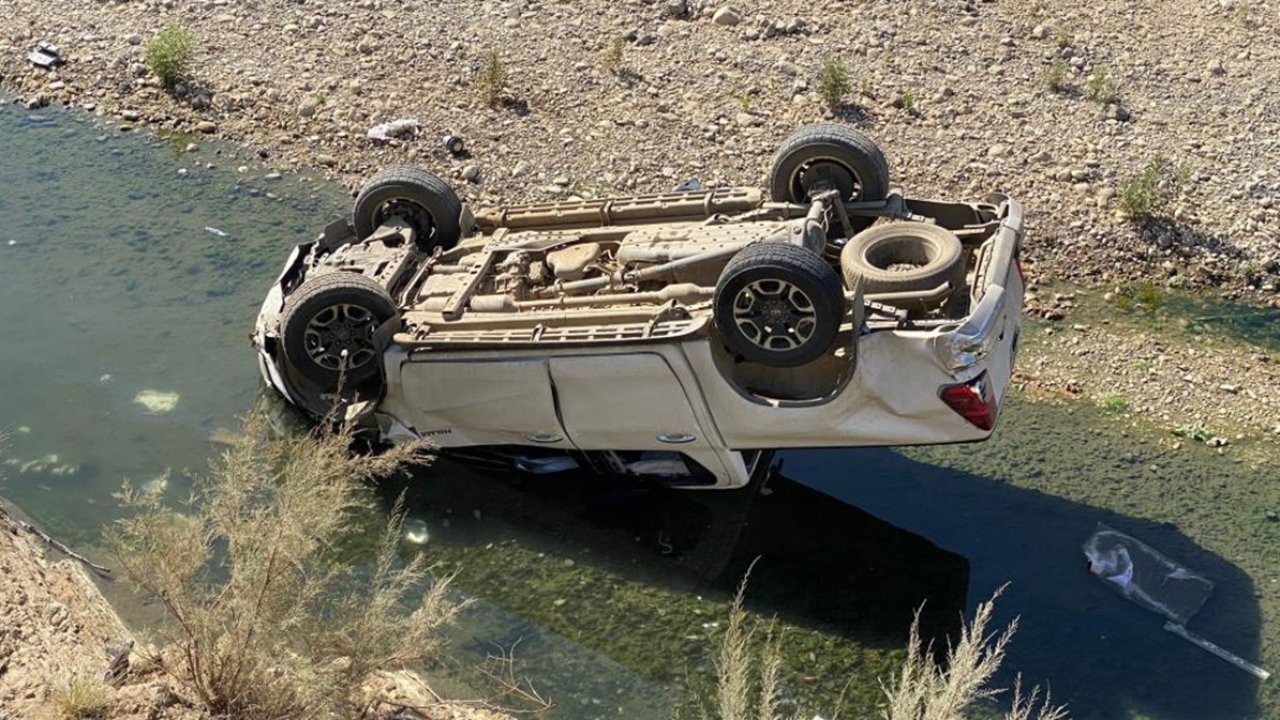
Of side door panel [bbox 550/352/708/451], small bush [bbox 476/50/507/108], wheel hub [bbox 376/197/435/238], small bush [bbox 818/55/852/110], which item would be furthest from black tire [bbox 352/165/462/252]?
small bush [bbox 818/55/852/110]

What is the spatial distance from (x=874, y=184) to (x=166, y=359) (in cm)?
541

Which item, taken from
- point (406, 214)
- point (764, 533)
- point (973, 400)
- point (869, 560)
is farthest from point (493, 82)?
point (973, 400)

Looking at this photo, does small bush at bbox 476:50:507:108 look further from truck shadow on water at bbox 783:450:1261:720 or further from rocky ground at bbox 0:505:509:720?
rocky ground at bbox 0:505:509:720

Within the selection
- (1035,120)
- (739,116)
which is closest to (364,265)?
(739,116)

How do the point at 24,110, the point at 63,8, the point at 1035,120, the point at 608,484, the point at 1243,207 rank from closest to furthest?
1. the point at 608,484
2. the point at 1243,207
3. the point at 1035,120
4. the point at 24,110
5. the point at 63,8

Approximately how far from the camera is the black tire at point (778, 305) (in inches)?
304

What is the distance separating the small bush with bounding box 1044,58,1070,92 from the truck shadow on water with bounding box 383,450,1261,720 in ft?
18.7

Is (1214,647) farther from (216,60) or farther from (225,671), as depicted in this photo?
(216,60)

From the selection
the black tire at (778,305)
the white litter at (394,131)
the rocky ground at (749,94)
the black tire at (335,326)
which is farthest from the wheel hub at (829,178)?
the white litter at (394,131)

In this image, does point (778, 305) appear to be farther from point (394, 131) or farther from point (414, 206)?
point (394, 131)

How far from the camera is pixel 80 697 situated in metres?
6.33

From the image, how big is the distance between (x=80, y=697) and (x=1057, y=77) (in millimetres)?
10634

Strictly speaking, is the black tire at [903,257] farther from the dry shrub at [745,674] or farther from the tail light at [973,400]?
the dry shrub at [745,674]

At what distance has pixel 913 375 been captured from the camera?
25.8ft
